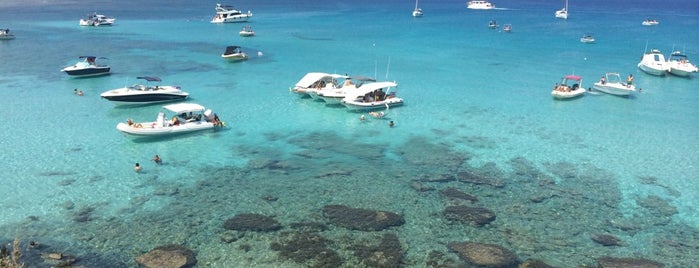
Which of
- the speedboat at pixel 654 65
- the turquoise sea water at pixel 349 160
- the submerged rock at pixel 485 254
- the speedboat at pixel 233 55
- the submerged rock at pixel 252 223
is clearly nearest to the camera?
the submerged rock at pixel 485 254

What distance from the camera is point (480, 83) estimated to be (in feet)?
197

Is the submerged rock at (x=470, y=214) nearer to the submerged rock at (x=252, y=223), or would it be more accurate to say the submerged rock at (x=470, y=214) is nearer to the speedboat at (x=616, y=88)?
the submerged rock at (x=252, y=223)

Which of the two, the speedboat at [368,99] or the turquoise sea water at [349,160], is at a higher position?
the speedboat at [368,99]

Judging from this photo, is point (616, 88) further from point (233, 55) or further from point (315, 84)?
point (233, 55)

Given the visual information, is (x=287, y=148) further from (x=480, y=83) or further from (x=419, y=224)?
(x=480, y=83)

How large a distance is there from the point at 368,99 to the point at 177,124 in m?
17.1

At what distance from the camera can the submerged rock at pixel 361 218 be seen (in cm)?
2492

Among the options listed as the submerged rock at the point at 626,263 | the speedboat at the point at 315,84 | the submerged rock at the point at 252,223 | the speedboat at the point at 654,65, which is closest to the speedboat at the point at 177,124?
the speedboat at the point at 315,84

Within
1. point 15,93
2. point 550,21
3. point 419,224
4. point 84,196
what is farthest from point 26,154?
point 550,21

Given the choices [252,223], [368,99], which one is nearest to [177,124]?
[252,223]

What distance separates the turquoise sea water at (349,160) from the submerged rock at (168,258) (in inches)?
18.3

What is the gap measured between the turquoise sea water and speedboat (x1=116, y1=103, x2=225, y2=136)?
30.9 inches

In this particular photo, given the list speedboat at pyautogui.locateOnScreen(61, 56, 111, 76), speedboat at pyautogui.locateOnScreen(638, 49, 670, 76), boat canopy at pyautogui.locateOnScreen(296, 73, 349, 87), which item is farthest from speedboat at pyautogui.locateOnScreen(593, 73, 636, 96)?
speedboat at pyautogui.locateOnScreen(61, 56, 111, 76)

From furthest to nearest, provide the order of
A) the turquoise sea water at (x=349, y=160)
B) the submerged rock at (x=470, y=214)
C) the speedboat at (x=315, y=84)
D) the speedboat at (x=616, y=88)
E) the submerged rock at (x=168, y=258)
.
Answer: the speedboat at (x=616, y=88) < the speedboat at (x=315, y=84) < the submerged rock at (x=470, y=214) < the turquoise sea water at (x=349, y=160) < the submerged rock at (x=168, y=258)
